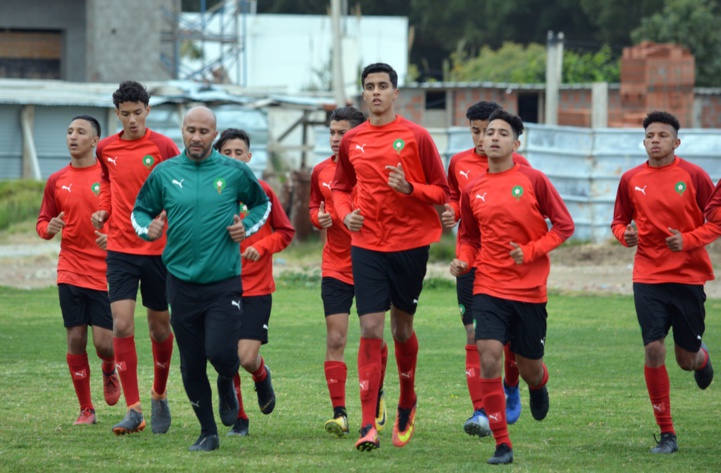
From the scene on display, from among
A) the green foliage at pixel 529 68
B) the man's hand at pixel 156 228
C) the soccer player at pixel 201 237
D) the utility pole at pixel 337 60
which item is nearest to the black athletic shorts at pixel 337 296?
the soccer player at pixel 201 237

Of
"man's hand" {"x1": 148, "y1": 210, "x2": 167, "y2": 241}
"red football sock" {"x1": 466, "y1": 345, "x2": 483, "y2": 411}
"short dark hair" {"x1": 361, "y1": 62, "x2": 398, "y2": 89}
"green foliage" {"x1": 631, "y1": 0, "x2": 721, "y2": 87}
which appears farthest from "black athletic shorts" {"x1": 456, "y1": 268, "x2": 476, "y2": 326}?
"green foliage" {"x1": 631, "y1": 0, "x2": 721, "y2": 87}

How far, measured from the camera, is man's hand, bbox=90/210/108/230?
8.62m

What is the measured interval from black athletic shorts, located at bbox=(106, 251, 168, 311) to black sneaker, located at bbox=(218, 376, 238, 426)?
89 cm

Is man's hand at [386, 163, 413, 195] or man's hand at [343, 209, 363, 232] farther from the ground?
man's hand at [386, 163, 413, 195]

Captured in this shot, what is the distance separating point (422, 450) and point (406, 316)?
966mm

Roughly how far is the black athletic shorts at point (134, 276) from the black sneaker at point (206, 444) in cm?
128

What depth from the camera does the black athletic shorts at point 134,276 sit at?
8.58 meters

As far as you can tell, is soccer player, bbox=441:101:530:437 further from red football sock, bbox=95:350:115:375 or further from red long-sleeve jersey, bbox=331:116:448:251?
red football sock, bbox=95:350:115:375

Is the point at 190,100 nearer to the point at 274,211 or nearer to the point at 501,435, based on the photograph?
the point at 274,211

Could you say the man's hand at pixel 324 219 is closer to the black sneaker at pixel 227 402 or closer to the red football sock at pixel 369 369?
the red football sock at pixel 369 369

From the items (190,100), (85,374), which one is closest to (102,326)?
(85,374)

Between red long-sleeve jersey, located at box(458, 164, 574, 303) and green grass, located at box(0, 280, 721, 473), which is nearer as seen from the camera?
green grass, located at box(0, 280, 721, 473)

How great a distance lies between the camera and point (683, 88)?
113 ft

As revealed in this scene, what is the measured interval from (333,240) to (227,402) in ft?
5.03
